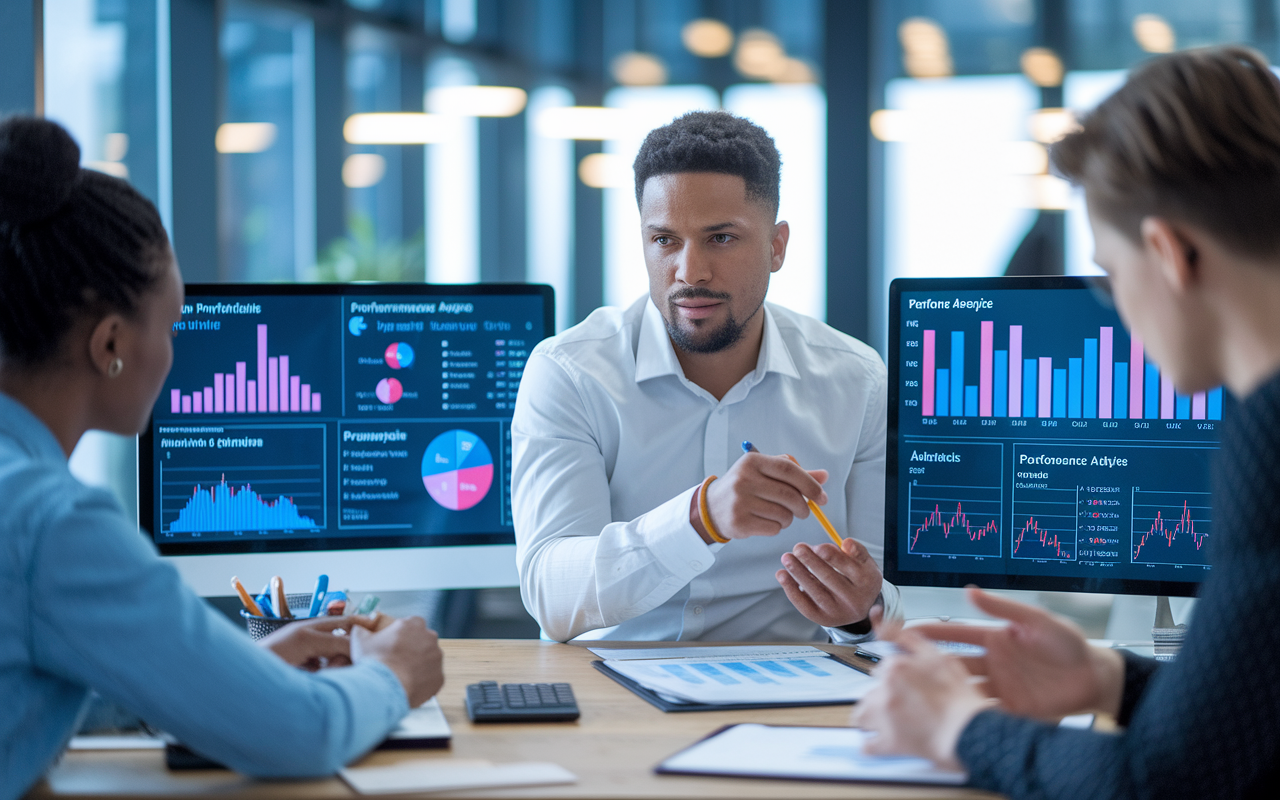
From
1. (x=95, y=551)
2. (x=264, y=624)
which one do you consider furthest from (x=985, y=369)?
(x=95, y=551)

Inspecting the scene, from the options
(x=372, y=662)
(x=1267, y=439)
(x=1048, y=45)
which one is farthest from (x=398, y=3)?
(x=1267, y=439)

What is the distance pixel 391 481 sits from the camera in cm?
183

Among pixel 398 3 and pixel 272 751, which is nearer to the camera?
pixel 272 751

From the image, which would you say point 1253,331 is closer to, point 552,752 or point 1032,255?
point 552,752

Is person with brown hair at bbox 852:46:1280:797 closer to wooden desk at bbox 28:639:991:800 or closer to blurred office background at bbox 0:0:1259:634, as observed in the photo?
wooden desk at bbox 28:639:991:800

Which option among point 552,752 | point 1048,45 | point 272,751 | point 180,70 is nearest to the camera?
point 272,751

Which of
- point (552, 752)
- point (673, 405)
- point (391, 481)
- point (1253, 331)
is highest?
point (1253, 331)

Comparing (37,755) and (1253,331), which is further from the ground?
(1253,331)

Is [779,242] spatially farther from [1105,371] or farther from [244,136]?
[244,136]

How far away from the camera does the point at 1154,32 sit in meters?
5.21

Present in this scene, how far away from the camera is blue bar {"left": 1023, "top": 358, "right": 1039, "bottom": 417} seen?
156 cm

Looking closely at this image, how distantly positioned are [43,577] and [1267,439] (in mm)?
1068

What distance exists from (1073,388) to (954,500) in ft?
0.78

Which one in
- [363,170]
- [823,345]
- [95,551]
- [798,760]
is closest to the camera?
[95,551]
